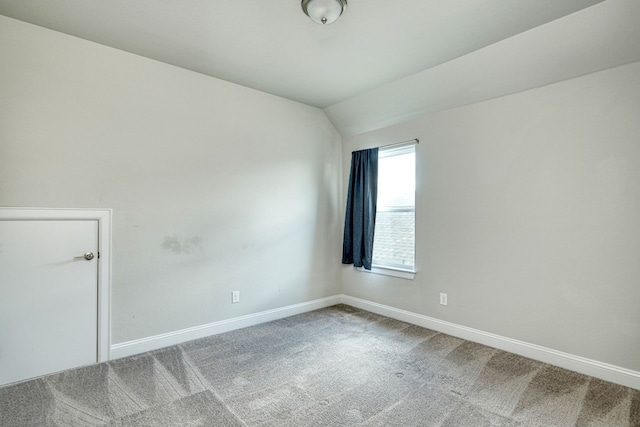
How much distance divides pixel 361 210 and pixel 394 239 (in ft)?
1.87

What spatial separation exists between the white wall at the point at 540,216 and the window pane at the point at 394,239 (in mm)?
181

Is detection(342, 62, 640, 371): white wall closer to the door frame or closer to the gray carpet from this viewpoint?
the gray carpet

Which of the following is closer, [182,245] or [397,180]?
[182,245]

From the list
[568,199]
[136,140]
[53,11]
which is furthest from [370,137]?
[53,11]

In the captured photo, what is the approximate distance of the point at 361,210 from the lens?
13.6 ft

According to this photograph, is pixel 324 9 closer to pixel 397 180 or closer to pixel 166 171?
pixel 166 171

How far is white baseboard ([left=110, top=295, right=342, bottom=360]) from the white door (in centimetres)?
24

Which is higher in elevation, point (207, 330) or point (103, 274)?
point (103, 274)

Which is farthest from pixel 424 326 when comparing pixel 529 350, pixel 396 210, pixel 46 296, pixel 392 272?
pixel 46 296

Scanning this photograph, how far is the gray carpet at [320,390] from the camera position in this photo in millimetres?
1964

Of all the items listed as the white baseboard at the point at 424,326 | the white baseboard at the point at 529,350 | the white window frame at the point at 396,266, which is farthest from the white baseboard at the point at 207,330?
the white baseboard at the point at 529,350

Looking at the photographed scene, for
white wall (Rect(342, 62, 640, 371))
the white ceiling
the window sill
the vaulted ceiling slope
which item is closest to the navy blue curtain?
the window sill

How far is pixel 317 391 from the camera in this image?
226cm

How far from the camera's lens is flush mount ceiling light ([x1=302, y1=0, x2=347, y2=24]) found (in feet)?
6.81
